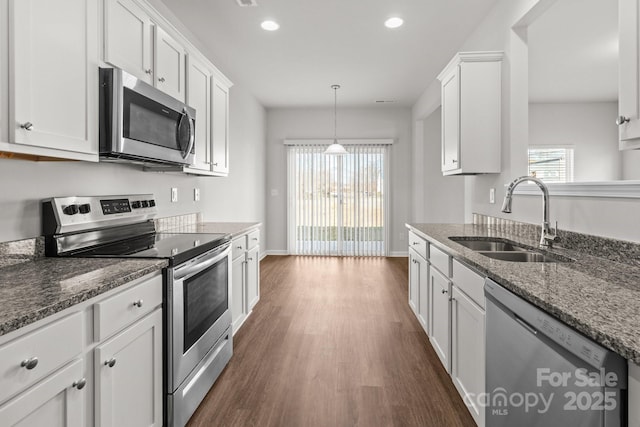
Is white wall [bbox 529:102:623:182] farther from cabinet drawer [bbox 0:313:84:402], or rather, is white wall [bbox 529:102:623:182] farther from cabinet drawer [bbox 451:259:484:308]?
cabinet drawer [bbox 0:313:84:402]

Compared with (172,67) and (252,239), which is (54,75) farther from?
(252,239)

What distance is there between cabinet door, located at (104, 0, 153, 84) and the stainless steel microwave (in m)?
0.10

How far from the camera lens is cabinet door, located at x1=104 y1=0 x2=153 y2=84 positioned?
175cm

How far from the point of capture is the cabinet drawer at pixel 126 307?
1.19m

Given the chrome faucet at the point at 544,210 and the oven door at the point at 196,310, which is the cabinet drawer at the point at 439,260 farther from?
the oven door at the point at 196,310

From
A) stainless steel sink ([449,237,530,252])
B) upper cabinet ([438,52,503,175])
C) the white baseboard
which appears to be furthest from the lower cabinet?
the white baseboard

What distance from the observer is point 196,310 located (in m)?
1.93

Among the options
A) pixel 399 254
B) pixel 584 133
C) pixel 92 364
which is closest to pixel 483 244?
pixel 92 364

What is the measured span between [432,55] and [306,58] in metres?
1.48

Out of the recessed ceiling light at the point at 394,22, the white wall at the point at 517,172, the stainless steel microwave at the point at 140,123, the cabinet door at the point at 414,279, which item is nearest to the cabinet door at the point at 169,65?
the stainless steel microwave at the point at 140,123

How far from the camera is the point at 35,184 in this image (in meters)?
1.68

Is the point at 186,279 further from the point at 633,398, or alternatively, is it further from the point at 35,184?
the point at 633,398

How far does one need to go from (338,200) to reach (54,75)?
18.2ft

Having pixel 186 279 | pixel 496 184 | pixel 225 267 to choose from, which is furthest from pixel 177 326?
pixel 496 184
